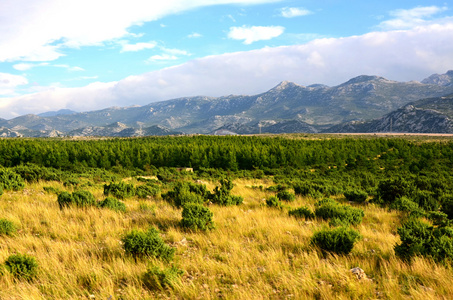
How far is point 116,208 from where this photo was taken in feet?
30.2

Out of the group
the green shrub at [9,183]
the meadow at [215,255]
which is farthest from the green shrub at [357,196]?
the green shrub at [9,183]

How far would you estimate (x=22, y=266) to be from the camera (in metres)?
4.55

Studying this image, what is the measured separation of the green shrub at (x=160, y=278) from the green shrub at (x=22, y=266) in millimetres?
2011

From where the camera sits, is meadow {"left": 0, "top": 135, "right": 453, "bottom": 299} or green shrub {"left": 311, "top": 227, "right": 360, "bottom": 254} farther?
green shrub {"left": 311, "top": 227, "right": 360, "bottom": 254}

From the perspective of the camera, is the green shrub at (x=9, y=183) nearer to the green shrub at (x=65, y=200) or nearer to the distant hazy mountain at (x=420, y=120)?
the green shrub at (x=65, y=200)

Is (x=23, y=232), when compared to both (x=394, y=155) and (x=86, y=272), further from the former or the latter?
(x=394, y=155)

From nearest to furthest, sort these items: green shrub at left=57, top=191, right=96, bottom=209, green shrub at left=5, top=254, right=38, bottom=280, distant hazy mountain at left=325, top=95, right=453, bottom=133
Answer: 1. green shrub at left=5, top=254, right=38, bottom=280
2. green shrub at left=57, top=191, right=96, bottom=209
3. distant hazy mountain at left=325, top=95, right=453, bottom=133

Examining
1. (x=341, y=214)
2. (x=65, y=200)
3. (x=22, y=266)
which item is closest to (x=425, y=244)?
(x=341, y=214)

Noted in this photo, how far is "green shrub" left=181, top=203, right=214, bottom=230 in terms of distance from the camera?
23.7 feet

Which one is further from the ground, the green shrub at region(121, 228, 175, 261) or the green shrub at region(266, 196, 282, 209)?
the green shrub at region(121, 228, 175, 261)

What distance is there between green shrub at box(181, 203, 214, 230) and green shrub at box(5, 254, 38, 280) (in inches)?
140

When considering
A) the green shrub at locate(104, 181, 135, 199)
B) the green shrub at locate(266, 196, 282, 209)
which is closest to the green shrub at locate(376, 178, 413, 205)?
the green shrub at locate(266, 196, 282, 209)

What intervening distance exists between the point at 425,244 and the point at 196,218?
208 inches

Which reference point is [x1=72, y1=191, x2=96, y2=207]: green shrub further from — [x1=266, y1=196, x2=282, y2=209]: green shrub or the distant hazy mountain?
the distant hazy mountain
